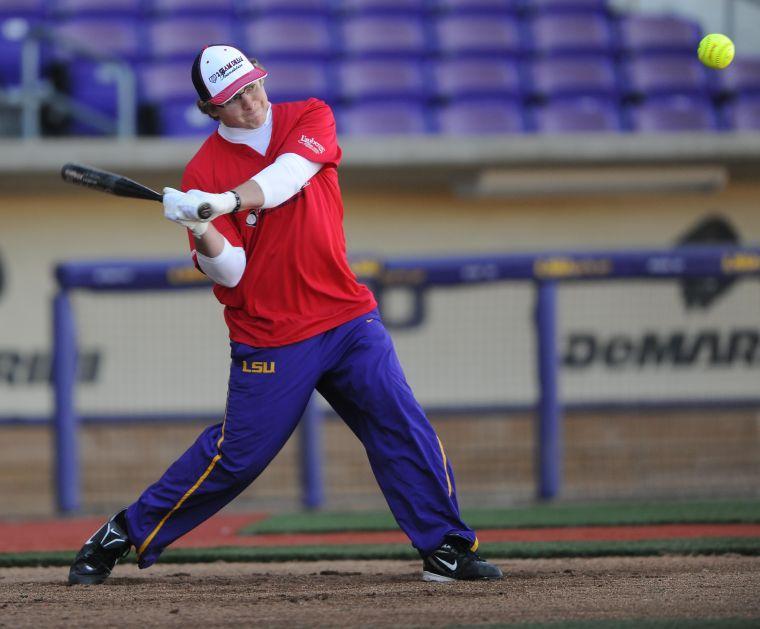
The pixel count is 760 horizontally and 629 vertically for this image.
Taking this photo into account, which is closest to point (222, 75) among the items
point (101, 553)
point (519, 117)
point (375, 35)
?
point (101, 553)

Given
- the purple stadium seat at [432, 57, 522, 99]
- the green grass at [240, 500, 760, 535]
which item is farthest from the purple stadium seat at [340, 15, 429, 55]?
the green grass at [240, 500, 760, 535]

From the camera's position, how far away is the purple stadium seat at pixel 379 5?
443 inches

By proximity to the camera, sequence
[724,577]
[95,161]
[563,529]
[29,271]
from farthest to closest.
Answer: [29,271] < [95,161] < [563,529] < [724,577]

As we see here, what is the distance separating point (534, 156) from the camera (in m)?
9.41

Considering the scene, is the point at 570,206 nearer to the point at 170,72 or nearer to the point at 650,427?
the point at 650,427

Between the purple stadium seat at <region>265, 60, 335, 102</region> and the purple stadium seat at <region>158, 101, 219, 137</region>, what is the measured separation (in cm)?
61

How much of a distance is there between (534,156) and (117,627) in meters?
6.65

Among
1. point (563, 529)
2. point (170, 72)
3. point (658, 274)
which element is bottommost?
point (563, 529)

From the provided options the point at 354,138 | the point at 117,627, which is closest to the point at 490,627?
the point at 117,627

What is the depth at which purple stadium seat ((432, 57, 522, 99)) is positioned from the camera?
10.6 metres

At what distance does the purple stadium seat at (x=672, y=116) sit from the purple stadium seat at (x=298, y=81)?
8.45 feet

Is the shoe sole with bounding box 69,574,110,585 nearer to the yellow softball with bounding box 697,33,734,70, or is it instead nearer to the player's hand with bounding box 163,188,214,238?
the player's hand with bounding box 163,188,214,238

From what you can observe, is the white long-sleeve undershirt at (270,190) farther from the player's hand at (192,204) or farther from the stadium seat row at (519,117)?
the stadium seat row at (519,117)

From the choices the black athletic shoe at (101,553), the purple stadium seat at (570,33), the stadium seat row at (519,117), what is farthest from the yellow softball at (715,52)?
the purple stadium seat at (570,33)
